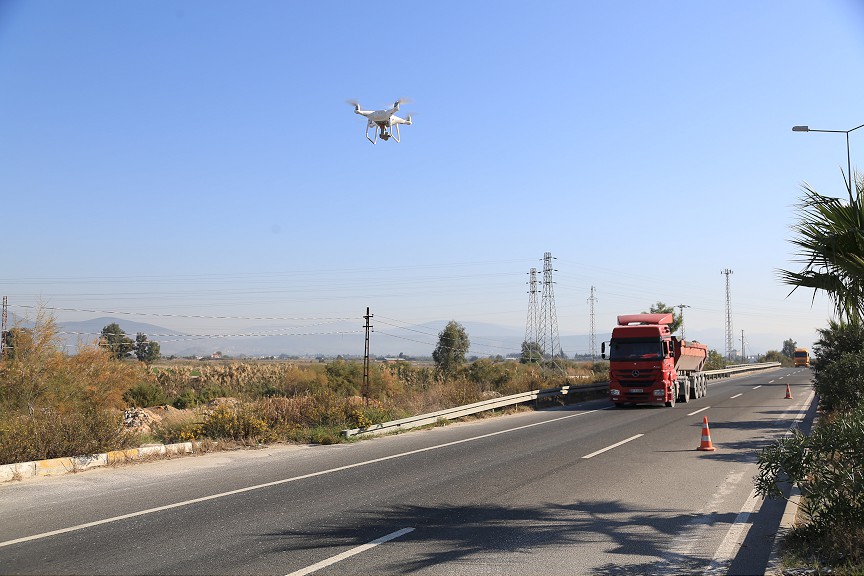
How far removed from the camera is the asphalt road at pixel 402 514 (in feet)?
21.0

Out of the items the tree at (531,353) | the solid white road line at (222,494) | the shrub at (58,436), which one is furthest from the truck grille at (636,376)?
the tree at (531,353)

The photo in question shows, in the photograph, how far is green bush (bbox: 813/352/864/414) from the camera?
624 inches

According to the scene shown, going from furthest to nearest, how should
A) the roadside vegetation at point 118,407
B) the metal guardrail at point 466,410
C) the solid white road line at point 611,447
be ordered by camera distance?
the metal guardrail at point 466,410 → the solid white road line at point 611,447 → the roadside vegetation at point 118,407

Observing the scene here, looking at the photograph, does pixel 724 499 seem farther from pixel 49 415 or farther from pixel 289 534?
pixel 49 415

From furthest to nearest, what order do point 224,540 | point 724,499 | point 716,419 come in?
point 716,419 < point 724,499 < point 224,540

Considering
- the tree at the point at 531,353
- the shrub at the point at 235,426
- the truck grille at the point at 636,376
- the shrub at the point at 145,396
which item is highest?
the tree at the point at 531,353

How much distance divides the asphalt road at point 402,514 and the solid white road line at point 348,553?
0.02 meters

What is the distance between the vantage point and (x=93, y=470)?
1130 cm

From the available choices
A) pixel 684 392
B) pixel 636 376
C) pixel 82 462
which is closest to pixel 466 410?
pixel 636 376

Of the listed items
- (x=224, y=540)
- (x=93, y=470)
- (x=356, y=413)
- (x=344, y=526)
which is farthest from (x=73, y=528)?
(x=356, y=413)

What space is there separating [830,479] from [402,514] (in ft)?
15.1

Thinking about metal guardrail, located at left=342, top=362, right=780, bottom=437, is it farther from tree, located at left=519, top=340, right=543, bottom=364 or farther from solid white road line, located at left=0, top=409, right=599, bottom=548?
tree, located at left=519, top=340, right=543, bottom=364

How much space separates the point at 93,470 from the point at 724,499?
9.79 metres

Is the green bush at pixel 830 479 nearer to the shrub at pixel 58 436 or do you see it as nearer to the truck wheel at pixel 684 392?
the shrub at pixel 58 436
